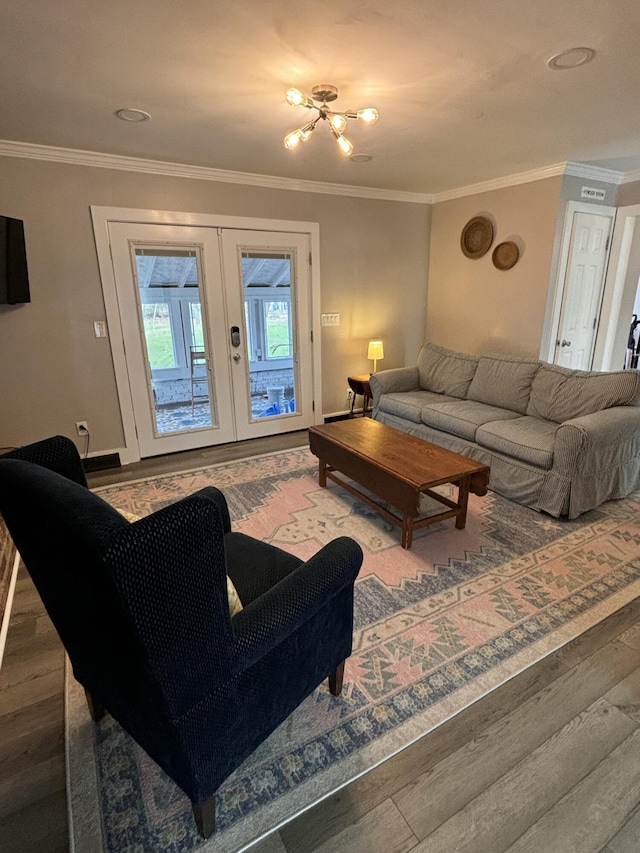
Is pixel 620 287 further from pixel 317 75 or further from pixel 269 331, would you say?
pixel 317 75

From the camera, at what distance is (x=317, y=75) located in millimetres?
2068

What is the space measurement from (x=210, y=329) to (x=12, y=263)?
1.49 metres

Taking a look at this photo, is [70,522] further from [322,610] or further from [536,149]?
[536,149]

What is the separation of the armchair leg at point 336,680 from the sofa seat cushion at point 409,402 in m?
2.57

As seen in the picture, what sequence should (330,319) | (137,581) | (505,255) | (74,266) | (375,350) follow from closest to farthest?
(137,581)
(74,266)
(505,255)
(330,319)
(375,350)

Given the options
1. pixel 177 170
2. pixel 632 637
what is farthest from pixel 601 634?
A: pixel 177 170

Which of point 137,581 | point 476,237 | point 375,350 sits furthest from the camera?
point 375,350

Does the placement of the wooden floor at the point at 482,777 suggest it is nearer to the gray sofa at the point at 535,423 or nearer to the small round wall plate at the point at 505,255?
the gray sofa at the point at 535,423

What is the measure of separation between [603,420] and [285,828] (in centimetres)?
270

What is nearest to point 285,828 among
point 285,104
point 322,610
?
point 322,610

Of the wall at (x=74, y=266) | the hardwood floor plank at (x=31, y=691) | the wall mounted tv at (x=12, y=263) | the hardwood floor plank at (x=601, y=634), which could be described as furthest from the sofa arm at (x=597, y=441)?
the wall mounted tv at (x=12, y=263)

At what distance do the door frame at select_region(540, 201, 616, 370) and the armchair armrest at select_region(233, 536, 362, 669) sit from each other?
3.57 metres

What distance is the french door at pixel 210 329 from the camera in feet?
11.6

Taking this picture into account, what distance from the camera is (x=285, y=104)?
2354 mm
